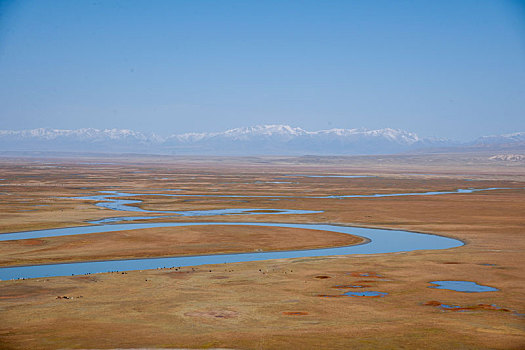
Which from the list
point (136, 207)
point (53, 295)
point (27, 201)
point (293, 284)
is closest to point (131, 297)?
point (53, 295)

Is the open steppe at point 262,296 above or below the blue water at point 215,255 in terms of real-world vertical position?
above

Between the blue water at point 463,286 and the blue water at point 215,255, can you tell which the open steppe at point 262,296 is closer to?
the blue water at point 463,286

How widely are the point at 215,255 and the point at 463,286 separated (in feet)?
54.3

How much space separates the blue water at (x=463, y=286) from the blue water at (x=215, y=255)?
→ 1007cm

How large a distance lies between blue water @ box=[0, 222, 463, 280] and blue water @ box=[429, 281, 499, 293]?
10.1 metres

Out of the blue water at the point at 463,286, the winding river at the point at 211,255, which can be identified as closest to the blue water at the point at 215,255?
the winding river at the point at 211,255

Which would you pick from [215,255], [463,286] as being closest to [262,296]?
[463,286]

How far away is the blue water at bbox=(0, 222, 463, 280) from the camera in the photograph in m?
32.0

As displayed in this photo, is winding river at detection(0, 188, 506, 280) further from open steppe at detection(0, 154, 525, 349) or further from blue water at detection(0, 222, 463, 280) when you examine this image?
open steppe at detection(0, 154, 525, 349)

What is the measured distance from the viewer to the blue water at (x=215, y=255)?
105 feet

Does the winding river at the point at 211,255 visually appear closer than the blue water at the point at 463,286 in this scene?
No

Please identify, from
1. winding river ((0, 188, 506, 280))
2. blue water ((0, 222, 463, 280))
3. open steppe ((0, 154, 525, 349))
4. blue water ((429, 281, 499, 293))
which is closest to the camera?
open steppe ((0, 154, 525, 349))

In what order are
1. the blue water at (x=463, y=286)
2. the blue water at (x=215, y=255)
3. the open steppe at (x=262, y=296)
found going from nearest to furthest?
the open steppe at (x=262, y=296), the blue water at (x=463, y=286), the blue water at (x=215, y=255)

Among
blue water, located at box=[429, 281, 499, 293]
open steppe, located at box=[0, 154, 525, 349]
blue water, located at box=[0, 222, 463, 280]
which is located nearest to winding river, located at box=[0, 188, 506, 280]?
blue water, located at box=[0, 222, 463, 280]
